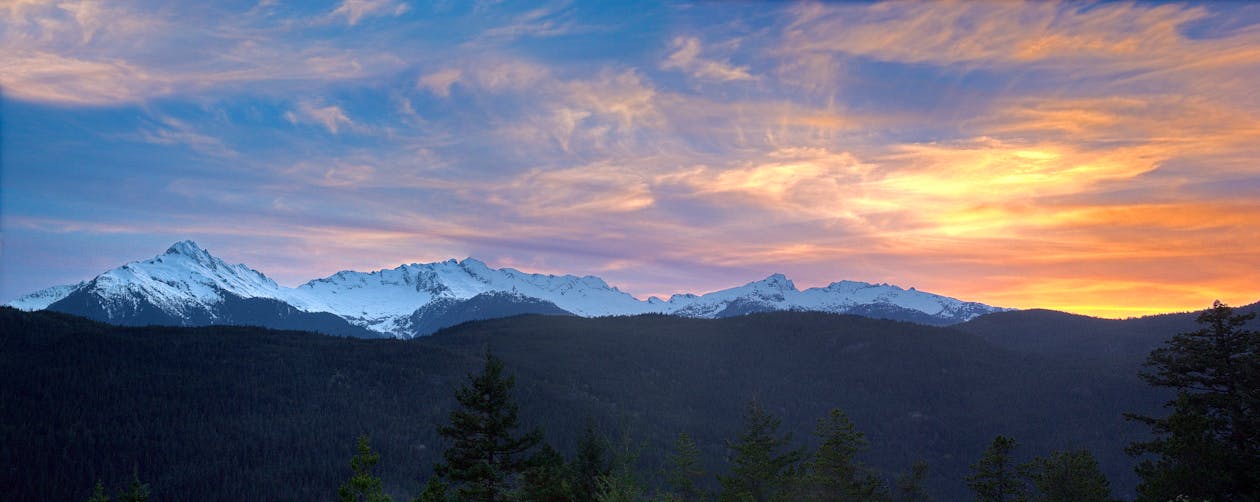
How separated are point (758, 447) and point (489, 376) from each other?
2523 cm

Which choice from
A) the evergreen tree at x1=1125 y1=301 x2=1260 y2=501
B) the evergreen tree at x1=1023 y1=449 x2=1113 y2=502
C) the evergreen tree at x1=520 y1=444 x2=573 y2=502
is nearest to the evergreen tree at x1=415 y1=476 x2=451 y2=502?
the evergreen tree at x1=520 y1=444 x2=573 y2=502

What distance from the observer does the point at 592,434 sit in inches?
1729

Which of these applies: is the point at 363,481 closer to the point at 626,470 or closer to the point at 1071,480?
the point at 626,470

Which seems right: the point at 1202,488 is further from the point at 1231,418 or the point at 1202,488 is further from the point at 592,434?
the point at 592,434

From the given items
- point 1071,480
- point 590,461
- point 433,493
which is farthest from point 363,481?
point 1071,480

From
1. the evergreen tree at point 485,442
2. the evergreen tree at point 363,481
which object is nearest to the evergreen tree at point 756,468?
the evergreen tree at point 485,442

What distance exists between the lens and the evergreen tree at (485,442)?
27781 mm

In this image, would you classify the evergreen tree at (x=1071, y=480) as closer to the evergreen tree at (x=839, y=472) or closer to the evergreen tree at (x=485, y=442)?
the evergreen tree at (x=839, y=472)

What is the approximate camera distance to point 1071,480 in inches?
2137

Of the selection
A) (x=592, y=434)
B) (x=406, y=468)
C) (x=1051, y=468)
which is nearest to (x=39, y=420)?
(x=406, y=468)

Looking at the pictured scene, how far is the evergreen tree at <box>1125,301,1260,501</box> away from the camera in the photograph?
25.5m

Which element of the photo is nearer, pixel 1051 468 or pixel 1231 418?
pixel 1231 418

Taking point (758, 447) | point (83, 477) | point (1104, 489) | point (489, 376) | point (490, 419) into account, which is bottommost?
point (83, 477)

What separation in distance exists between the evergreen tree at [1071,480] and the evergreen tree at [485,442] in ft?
137
